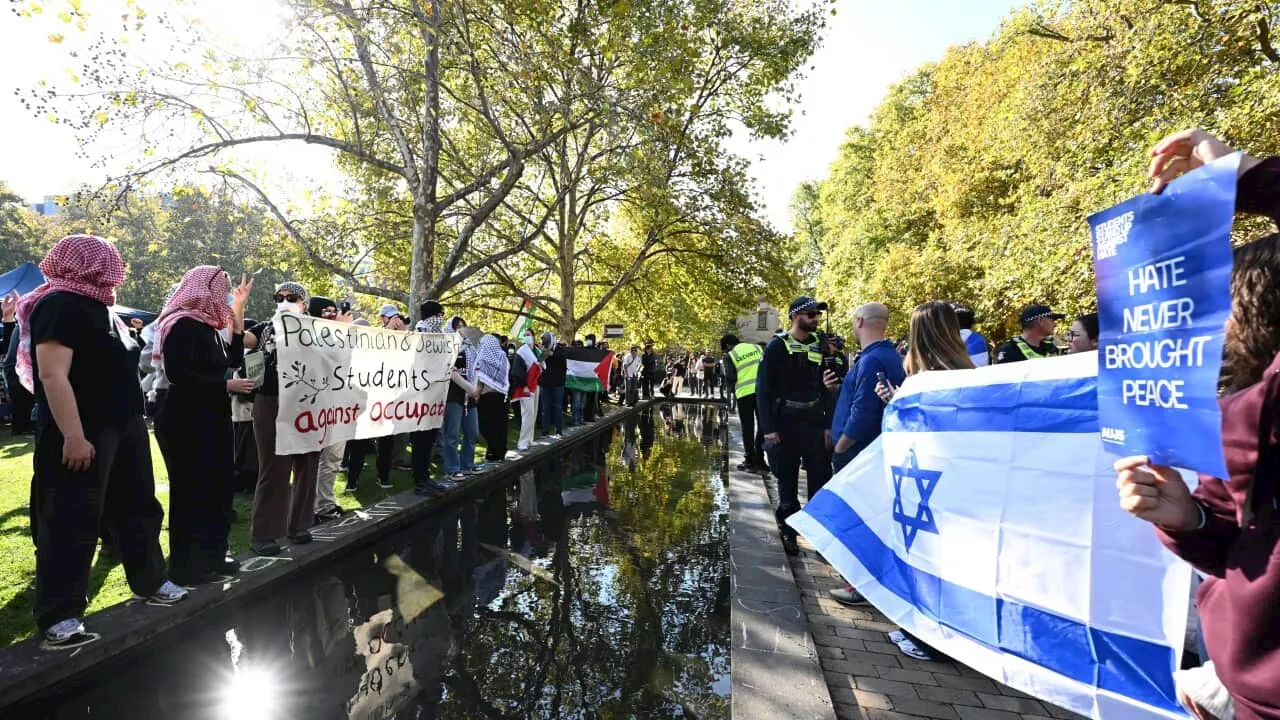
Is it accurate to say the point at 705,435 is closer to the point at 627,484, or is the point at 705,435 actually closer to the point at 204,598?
the point at 627,484

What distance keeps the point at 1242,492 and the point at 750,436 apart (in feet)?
27.7

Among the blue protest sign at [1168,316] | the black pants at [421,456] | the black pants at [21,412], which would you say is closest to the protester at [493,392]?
the black pants at [421,456]

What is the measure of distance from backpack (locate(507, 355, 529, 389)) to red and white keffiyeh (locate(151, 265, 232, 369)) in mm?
5243

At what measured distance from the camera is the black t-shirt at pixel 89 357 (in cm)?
315

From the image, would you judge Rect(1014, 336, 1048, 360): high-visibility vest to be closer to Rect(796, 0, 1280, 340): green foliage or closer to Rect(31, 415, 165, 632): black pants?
Rect(796, 0, 1280, 340): green foliage

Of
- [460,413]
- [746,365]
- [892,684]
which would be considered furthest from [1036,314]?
[460,413]

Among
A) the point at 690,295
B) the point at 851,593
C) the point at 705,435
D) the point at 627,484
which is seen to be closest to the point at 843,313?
the point at 690,295

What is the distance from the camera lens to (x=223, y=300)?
13.7 ft

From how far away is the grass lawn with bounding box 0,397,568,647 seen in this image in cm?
371

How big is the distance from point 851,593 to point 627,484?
4605mm

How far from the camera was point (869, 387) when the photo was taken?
431cm

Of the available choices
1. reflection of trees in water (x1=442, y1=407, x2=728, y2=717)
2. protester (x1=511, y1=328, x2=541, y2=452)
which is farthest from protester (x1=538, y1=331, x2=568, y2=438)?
reflection of trees in water (x1=442, y1=407, x2=728, y2=717)

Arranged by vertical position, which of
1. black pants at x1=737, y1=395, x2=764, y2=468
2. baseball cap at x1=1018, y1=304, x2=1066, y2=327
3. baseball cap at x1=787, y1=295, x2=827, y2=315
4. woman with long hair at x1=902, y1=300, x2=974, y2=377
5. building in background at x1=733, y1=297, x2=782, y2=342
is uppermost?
building in background at x1=733, y1=297, x2=782, y2=342

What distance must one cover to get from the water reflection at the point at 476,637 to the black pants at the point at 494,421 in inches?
87.1
